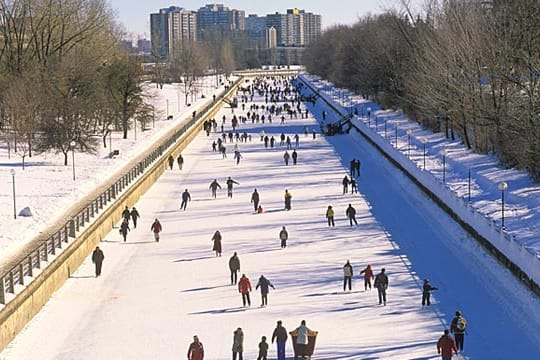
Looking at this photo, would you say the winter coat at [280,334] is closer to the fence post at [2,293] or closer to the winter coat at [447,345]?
the winter coat at [447,345]

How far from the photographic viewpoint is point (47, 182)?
33.5m

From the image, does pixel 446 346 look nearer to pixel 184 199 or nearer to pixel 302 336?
pixel 302 336

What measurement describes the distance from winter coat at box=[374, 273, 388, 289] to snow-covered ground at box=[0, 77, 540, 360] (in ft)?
1.50

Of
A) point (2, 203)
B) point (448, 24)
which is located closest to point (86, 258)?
point (2, 203)

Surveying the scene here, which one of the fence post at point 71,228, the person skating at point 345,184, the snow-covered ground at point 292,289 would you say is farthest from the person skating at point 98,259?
the person skating at point 345,184

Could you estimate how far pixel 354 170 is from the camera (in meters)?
39.2

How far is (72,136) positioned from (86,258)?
59.3 feet

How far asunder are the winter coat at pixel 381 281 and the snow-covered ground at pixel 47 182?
336 inches

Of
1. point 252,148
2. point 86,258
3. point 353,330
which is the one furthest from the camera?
point 252,148

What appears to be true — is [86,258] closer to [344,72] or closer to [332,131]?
[332,131]

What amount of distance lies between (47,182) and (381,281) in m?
18.7

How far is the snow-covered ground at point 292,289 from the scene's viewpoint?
16.2 metres

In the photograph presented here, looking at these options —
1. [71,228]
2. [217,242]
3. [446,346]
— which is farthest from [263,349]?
[71,228]

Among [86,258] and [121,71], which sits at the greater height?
[121,71]
